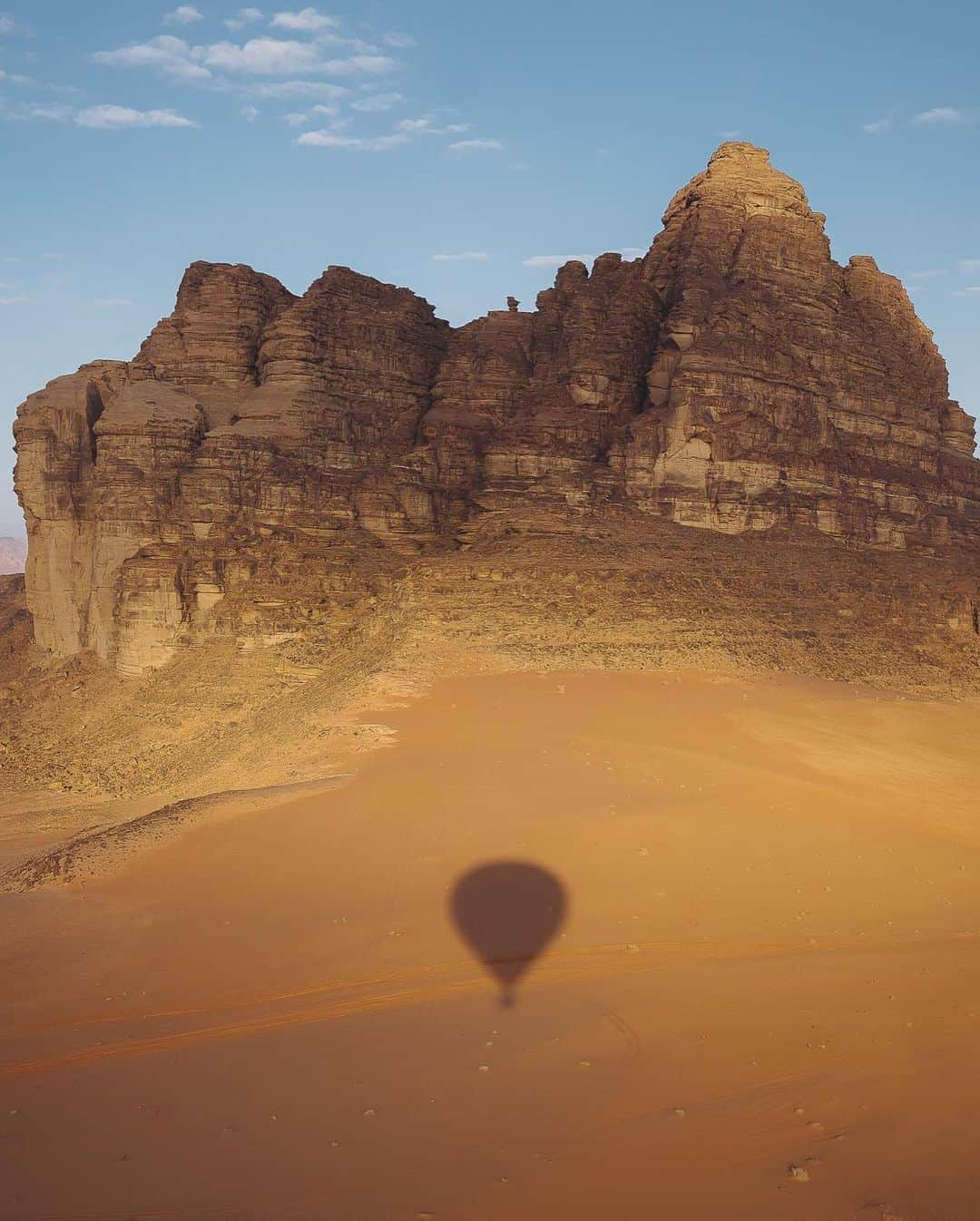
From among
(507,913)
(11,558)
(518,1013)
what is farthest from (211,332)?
(11,558)

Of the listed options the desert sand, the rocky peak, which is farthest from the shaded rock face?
the desert sand

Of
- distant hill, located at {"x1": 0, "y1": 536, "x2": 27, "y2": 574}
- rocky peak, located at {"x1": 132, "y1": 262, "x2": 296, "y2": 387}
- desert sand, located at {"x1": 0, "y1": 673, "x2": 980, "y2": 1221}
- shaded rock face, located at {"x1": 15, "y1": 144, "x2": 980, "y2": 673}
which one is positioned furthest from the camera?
distant hill, located at {"x1": 0, "y1": 536, "x2": 27, "y2": 574}

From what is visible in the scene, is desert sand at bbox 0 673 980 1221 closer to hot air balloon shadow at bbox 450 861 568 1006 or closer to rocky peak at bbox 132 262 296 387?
hot air balloon shadow at bbox 450 861 568 1006

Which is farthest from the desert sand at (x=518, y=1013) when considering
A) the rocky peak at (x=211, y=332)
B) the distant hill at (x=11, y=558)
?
the distant hill at (x=11, y=558)

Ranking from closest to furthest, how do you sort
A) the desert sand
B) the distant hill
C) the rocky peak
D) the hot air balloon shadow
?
1. the desert sand
2. the hot air balloon shadow
3. the rocky peak
4. the distant hill

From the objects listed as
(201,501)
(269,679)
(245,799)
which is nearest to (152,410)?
(201,501)

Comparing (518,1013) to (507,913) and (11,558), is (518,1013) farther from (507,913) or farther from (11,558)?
(11,558)

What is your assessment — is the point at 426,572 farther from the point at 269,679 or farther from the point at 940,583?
the point at 940,583
